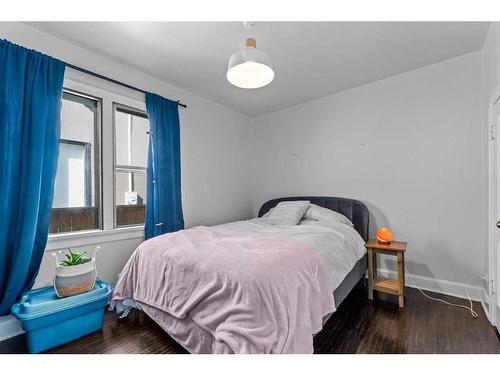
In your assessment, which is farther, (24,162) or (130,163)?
(130,163)

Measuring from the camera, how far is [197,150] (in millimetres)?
3412

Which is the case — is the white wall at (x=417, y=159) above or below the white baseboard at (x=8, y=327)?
above

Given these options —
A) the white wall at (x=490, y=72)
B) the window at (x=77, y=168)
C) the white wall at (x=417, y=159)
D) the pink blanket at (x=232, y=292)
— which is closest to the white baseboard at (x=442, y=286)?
the white wall at (x=417, y=159)

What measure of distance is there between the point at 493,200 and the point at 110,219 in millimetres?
3437

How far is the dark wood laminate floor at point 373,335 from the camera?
169cm

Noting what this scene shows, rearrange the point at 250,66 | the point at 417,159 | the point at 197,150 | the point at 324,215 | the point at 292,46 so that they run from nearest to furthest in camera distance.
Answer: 1. the point at 250,66
2. the point at 292,46
3. the point at 417,159
4. the point at 324,215
5. the point at 197,150

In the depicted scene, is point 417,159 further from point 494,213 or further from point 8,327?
point 8,327

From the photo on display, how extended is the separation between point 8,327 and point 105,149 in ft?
5.29

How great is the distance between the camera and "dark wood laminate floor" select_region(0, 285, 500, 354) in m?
1.69

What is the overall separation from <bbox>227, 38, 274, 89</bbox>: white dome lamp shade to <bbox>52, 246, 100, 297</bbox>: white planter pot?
1813mm

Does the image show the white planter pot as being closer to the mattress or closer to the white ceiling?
the mattress

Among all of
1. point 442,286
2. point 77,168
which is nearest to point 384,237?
point 442,286

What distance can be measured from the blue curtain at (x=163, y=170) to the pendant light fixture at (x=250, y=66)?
1.40 meters

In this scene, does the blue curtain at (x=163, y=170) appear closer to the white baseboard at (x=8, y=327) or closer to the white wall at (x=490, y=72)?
the white baseboard at (x=8, y=327)
